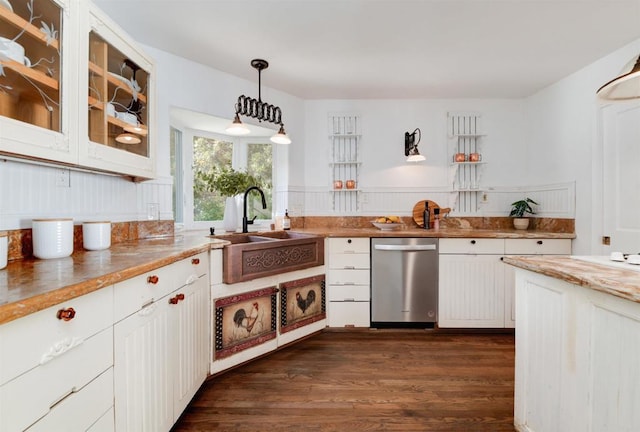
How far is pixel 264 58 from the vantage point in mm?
2568

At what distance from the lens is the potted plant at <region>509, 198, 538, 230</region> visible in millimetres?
3295

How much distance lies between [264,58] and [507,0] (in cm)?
175

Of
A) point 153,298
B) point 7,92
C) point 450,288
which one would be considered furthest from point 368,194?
point 7,92

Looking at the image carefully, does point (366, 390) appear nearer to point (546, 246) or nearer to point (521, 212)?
point (546, 246)

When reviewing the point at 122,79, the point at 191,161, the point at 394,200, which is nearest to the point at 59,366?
the point at 122,79

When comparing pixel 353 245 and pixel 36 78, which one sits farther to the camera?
pixel 353 245

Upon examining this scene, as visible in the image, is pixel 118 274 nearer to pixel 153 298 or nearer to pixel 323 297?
pixel 153 298

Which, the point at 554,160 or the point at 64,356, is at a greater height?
the point at 554,160

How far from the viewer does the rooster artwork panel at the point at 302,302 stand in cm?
246

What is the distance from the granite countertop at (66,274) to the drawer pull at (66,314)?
0.13 ft

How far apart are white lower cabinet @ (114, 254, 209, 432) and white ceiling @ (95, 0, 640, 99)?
1.61 meters

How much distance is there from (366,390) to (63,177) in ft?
7.06

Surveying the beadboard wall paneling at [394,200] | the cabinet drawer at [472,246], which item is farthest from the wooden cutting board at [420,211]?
the cabinet drawer at [472,246]

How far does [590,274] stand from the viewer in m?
1.15
